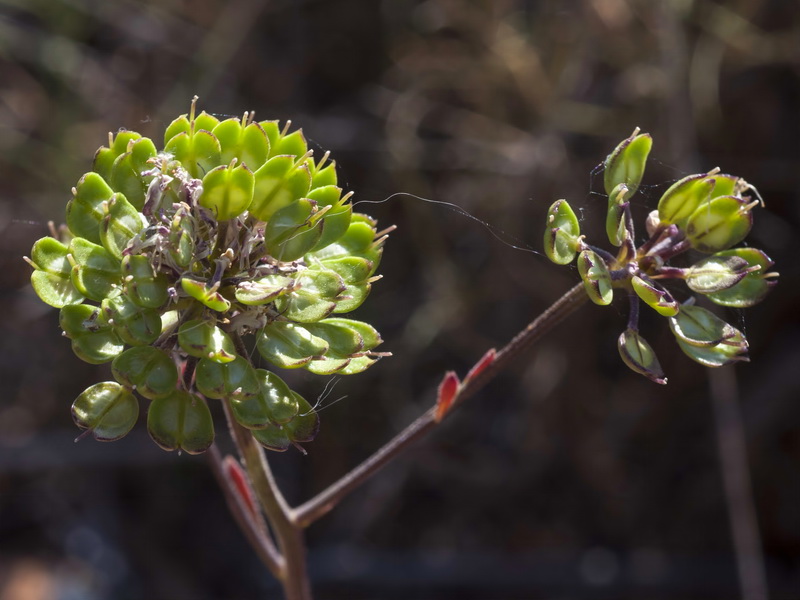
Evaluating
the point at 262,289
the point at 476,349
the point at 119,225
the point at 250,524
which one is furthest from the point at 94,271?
the point at 476,349

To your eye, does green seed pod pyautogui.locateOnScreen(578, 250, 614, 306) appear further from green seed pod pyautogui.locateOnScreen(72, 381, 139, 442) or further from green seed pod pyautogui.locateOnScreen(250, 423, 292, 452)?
green seed pod pyautogui.locateOnScreen(72, 381, 139, 442)

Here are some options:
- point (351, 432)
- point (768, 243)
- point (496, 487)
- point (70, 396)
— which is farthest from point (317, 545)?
point (768, 243)

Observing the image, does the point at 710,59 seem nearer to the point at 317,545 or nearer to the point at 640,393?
the point at 640,393

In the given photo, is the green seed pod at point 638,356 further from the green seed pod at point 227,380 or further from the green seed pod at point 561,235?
the green seed pod at point 227,380

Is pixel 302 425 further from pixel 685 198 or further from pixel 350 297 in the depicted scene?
pixel 685 198

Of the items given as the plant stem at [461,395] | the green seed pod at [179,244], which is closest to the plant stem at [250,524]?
the plant stem at [461,395]

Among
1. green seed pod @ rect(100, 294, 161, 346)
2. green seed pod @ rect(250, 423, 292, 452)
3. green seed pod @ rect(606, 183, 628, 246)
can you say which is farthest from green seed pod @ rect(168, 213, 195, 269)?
green seed pod @ rect(606, 183, 628, 246)
